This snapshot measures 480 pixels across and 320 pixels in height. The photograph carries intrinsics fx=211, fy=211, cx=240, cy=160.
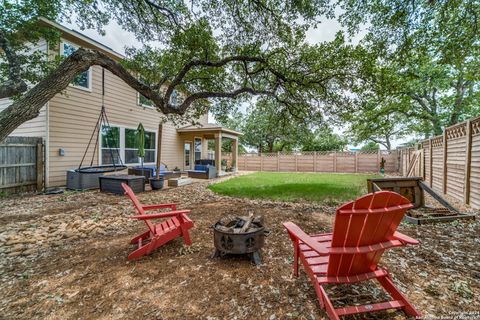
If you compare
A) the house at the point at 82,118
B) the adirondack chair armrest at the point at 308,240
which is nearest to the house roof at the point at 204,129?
the house at the point at 82,118

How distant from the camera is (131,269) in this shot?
94.7 inches

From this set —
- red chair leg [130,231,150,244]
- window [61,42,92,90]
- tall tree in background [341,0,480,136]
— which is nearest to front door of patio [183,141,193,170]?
window [61,42,92,90]

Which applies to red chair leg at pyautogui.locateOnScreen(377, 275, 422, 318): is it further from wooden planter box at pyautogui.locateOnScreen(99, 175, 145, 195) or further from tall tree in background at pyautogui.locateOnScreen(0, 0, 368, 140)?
wooden planter box at pyautogui.locateOnScreen(99, 175, 145, 195)

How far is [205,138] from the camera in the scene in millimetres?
14328

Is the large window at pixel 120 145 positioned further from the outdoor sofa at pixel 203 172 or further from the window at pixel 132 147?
the outdoor sofa at pixel 203 172

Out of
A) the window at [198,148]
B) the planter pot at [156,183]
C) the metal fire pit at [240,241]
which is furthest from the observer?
the window at [198,148]

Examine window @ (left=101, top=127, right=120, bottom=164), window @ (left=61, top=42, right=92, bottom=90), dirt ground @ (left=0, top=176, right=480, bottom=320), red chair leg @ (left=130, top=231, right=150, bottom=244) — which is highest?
window @ (left=61, top=42, right=92, bottom=90)

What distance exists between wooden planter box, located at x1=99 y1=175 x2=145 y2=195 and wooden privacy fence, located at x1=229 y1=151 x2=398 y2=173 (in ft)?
37.8

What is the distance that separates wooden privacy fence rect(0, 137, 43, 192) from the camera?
608cm

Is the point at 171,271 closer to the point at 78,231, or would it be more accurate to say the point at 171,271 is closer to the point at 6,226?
the point at 78,231

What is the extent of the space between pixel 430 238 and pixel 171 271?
12.4ft

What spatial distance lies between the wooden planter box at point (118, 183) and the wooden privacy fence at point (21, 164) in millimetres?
1939

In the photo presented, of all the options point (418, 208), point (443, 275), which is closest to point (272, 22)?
point (418, 208)

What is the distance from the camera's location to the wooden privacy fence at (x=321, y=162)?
14852mm
